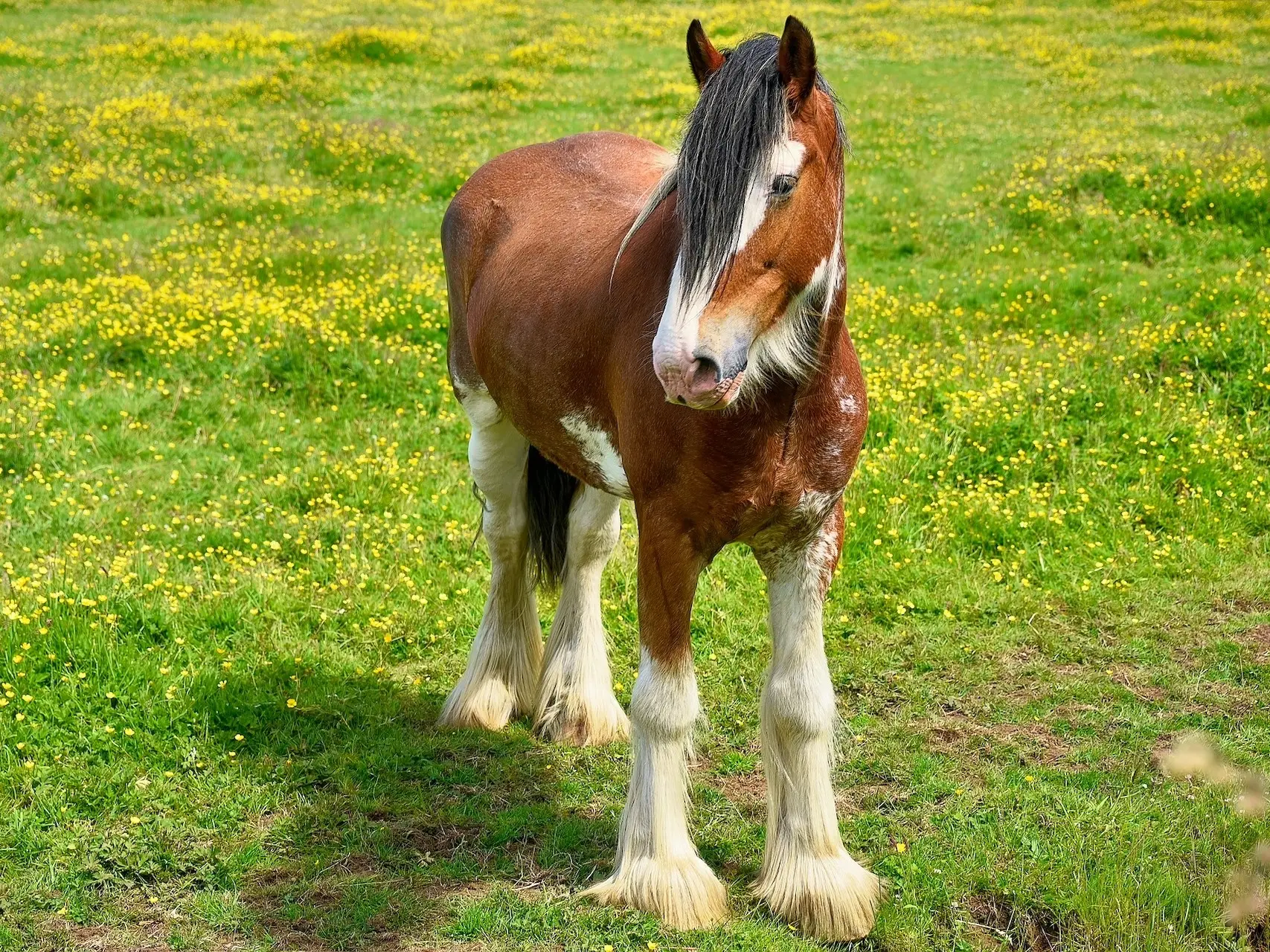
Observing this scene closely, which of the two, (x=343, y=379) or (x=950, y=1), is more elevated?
(x=950, y=1)

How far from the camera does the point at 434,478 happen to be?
24.6 ft

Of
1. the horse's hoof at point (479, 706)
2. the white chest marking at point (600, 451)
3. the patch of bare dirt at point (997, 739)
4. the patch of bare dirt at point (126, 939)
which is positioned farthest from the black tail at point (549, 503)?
the patch of bare dirt at point (126, 939)

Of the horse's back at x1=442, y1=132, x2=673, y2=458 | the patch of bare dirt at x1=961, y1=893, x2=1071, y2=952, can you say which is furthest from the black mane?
the patch of bare dirt at x1=961, y1=893, x2=1071, y2=952

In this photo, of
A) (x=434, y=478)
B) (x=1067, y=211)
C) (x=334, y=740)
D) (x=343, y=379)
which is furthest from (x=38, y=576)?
(x=1067, y=211)

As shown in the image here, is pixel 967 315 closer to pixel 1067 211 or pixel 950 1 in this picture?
pixel 1067 211

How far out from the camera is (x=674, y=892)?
13.4 feet

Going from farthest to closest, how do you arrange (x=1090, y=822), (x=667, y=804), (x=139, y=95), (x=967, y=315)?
(x=139, y=95)
(x=967, y=315)
(x=1090, y=822)
(x=667, y=804)

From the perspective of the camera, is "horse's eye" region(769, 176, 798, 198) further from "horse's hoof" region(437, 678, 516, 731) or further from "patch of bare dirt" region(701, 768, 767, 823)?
"horse's hoof" region(437, 678, 516, 731)

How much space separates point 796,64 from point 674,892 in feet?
8.68

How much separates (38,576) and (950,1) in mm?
29321

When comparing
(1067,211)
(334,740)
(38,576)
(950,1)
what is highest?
(950,1)

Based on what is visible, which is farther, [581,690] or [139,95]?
[139,95]

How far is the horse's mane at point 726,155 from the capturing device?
3102 mm

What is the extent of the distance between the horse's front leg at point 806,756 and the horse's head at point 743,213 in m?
1.01
